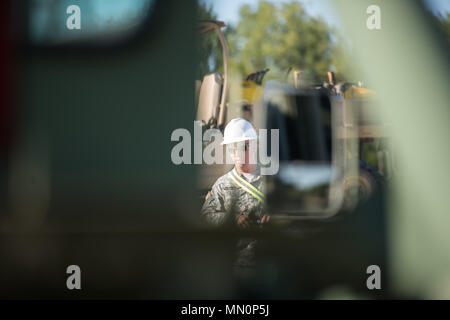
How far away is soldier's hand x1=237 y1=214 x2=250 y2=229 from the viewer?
256cm

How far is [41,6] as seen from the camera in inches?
99.6

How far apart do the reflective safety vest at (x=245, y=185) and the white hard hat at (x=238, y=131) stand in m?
0.17

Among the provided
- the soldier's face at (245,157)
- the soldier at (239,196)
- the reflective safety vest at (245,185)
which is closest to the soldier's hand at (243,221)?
the soldier at (239,196)

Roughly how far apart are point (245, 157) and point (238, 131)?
0.13m

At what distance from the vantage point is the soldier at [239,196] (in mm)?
2455

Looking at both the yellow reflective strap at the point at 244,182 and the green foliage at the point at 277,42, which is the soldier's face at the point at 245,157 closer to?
the yellow reflective strap at the point at 244,182

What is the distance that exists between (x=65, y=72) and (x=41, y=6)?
34 cm

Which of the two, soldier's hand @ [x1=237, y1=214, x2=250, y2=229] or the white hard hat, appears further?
soldier's hand @ [x1=237, y1=214, x2=250, y2=229]

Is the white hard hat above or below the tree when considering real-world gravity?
below

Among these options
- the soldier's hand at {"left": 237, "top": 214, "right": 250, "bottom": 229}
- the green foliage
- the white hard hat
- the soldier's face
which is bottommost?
the soldier's hand at {"left": 237, "top": 214, "right": 250, "bottom": 229}

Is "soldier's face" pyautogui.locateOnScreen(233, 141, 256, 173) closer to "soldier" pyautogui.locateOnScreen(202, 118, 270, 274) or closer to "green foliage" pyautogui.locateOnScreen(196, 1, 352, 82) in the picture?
"soldier" pyautogui.locateOnScreen(202, 118, 270, 274)

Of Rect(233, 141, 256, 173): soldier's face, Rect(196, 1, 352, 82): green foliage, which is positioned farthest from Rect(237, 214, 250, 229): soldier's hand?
Rect(196, 1, 352, 82): green foliage

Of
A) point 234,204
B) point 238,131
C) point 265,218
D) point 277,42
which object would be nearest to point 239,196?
point 234,204
